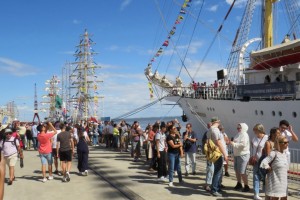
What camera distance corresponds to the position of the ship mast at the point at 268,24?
26.4 meters

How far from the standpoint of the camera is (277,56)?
61.0 feet

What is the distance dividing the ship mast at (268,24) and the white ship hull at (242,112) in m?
7.01

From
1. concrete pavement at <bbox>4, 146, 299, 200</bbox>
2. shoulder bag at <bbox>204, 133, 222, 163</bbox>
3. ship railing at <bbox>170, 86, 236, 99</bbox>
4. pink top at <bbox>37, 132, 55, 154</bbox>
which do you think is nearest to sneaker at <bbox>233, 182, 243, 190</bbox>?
concrete pavement at <bbox>4, 146, 299, 200</bbox>

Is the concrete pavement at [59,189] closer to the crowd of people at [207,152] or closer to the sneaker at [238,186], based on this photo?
the crowd of people at [207,152]

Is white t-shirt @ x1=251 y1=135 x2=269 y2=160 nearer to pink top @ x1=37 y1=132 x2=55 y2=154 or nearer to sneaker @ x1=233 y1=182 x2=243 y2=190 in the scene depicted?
sneaker @ x1=233 y1=182 x2=243 y2=190

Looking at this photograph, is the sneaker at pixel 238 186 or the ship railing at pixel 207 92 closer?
the sneaker at pixel 238 186

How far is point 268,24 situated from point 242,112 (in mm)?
10037

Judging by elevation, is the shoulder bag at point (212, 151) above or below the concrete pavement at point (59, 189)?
above

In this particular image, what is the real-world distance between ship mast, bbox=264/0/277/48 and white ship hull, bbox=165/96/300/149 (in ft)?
23.0

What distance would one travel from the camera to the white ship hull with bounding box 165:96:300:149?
637 inches

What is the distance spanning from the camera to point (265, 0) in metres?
26.8

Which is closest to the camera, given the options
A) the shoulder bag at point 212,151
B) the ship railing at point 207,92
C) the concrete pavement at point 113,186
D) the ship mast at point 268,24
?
the shoulder bag at point 212,151

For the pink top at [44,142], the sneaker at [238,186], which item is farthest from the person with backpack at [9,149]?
the sneaker at [238,186]

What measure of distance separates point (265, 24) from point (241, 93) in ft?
30.9
